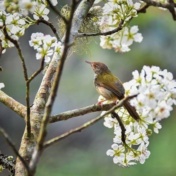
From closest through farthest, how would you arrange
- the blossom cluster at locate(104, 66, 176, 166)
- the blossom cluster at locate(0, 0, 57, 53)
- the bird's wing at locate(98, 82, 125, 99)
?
the blossom cluster at locate(104, 66, 176, 166), the blossom cluster at locate(0, 0, 57, 53), the bird's wing at locate(98, 82, 125, 99)

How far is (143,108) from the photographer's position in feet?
3.25

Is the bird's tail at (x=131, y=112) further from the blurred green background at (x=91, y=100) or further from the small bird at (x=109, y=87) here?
the blurred green background at (x=91, y=100)

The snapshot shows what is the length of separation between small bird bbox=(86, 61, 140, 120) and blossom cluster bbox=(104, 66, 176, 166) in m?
0.02

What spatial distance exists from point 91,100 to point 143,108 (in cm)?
383

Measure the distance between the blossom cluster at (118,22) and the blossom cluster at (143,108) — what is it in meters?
0.17

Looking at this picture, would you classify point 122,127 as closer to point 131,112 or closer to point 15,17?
point 131,112

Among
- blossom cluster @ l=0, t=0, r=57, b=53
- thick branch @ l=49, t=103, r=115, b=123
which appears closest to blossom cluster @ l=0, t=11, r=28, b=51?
blossom cluster @ l=0, t=0, r=57, b=53

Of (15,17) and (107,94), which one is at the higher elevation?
(15,17)

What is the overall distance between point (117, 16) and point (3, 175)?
10.7ft

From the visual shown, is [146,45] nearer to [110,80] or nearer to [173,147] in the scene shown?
[173,147]

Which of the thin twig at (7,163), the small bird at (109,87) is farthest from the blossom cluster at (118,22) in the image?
the thin twig at (7,163)

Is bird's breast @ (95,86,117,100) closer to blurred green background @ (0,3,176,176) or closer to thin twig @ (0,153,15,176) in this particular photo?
thin twig @ (0,153,15,176)

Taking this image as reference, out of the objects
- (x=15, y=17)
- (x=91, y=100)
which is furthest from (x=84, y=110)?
(x=91, y=100)

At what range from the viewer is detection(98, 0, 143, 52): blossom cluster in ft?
4.20
